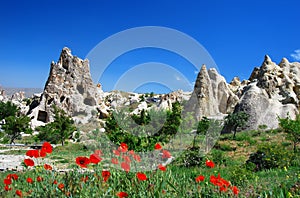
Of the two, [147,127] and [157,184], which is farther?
[147,127]

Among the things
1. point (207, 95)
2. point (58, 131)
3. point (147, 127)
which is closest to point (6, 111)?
point (58, 131)

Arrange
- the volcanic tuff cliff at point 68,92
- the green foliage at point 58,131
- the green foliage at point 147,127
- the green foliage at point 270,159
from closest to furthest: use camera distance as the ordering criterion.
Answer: the green foliage at point 270,159, the green foliage at point 147,127, the green foliage at point 58,131, the volcanic tuff cliff at point 68,92

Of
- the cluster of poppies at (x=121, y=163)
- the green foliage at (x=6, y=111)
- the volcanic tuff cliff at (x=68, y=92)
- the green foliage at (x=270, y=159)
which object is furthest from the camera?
the volcanic tuff cliff at (x=68, y=92)

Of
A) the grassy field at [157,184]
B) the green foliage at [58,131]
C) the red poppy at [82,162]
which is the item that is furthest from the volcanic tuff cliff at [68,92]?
the red poppy at [82,162]

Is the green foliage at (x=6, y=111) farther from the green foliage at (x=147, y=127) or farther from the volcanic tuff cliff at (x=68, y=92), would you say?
the green foliage at (x=147, y=127)

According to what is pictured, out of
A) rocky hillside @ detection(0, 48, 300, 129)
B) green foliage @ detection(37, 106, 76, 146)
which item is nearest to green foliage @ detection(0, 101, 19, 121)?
rocky hillside @ detection(0, 48, 300, 129)

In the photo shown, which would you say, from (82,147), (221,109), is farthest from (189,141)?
(221,109)

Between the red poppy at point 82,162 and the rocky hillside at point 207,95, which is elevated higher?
the rocky hillside at point 207,95

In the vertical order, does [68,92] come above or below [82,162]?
above

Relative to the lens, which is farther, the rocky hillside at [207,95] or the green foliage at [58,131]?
the green foliage at [58,131]

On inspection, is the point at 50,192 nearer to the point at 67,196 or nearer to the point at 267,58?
the point at 67,196

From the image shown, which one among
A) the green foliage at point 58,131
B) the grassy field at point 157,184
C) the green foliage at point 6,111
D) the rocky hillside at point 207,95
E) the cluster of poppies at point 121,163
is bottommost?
the grassy field at point 157,184

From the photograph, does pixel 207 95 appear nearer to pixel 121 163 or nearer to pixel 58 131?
pixel 58 131

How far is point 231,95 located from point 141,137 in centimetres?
2871
